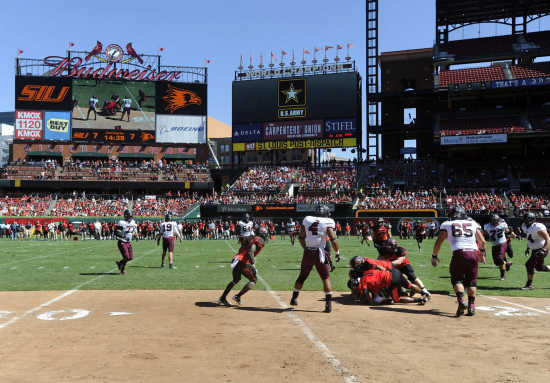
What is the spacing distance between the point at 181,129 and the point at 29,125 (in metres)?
19.9

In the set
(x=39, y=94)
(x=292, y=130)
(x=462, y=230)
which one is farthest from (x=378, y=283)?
(x=39, y=94)

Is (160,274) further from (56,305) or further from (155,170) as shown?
(155,170)

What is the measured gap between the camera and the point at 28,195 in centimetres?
6062

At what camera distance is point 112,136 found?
67.3 m

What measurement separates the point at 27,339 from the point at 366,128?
58.8 meters

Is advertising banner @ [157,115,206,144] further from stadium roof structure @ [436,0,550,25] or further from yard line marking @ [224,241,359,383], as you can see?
yard line marking @ [224,241,359,383]

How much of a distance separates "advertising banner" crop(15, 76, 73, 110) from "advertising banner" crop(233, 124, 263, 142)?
22.7 metres

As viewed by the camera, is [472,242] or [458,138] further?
[458,138]

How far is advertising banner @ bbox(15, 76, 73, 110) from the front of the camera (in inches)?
2571

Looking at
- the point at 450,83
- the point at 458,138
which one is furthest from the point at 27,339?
the point at 450,83

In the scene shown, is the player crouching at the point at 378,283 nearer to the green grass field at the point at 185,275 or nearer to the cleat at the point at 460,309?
the cleat at the point at 460,309

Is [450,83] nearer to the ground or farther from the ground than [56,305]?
farther from the ground

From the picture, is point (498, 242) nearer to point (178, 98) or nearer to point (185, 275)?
point (185, 275)

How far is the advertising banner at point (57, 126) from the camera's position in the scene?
216 feet
